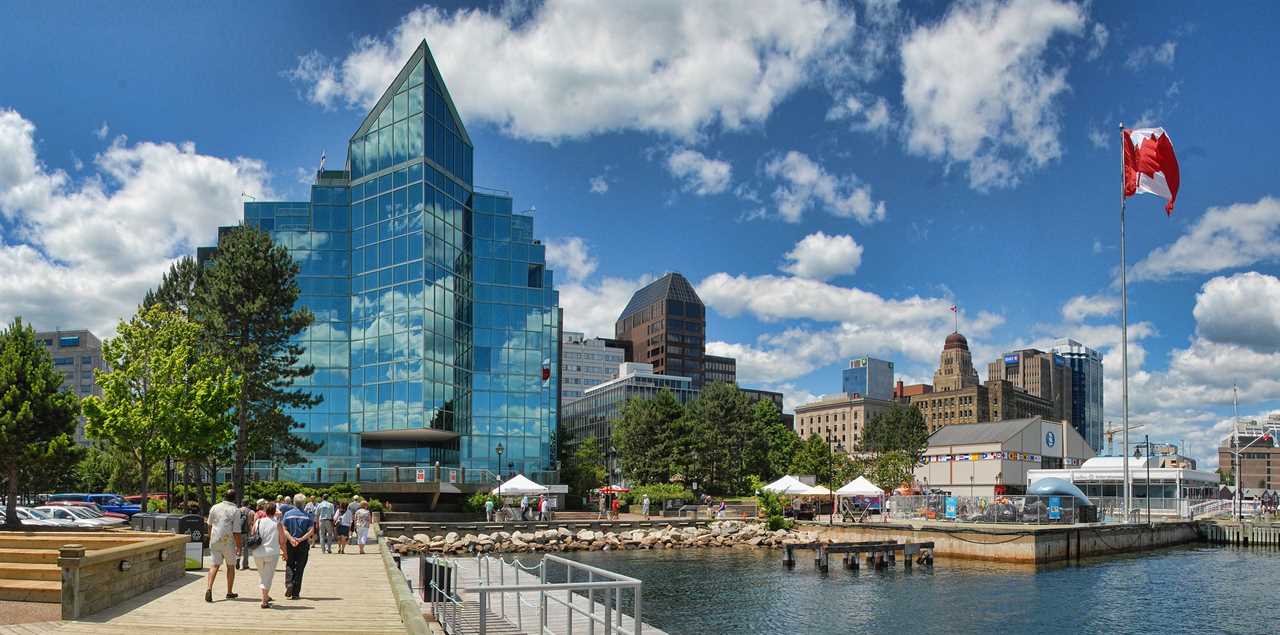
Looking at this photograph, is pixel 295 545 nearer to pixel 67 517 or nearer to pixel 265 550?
pixel 265 550

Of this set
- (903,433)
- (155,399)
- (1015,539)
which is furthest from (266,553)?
(903,433)

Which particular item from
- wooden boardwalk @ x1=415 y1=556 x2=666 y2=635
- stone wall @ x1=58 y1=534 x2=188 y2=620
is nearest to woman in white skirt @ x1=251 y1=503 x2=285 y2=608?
stone wall @ x1=58 y1=534 x2=188 y2=620

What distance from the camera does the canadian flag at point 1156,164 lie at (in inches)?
2023

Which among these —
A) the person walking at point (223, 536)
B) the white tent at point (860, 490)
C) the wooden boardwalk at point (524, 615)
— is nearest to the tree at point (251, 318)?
the white tent at point (860, 490)

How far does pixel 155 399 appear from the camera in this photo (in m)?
40.8

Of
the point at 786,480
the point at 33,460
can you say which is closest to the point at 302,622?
the point at 33,460

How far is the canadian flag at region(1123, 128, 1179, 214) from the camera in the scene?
169 ft

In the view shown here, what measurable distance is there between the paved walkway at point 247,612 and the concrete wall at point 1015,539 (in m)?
34.0

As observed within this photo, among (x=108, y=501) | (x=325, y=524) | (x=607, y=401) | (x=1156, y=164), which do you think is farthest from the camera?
(x=607, y=401)

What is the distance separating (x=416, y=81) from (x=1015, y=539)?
5615 centimetres

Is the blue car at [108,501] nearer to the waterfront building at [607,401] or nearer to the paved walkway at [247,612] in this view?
the paved walkway at [247,612]

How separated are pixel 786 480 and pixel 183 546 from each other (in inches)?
1860

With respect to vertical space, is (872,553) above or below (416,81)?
below

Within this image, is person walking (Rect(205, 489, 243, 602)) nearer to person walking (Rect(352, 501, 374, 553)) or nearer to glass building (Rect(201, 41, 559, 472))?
person walking (Rect(352, 501, 374, 553))
